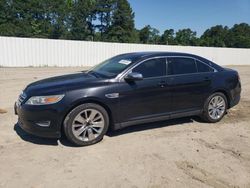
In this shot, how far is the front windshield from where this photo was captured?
16.8 feet

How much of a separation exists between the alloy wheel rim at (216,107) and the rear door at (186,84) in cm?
30

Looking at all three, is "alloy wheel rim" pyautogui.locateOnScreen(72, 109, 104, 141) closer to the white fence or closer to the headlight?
the headlight

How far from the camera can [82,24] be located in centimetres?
5253

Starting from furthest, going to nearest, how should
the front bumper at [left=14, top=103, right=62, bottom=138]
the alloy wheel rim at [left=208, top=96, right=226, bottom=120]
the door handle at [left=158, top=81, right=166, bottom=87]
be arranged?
the alloy wheel rim at [left=208, top=96, right=226, bottom=120], the door handle at [left=158, top=81, right=166, bottom=87], the front bumper at [left=14, top=103, right=62, bottom=138]

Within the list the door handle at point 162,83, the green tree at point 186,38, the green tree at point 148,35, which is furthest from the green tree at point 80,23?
the door handle at point 162,83

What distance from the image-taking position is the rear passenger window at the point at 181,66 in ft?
18.1

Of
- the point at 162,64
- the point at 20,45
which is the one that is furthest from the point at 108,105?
the point at 20,45

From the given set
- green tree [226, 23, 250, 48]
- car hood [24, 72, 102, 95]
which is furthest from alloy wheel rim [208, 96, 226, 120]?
green tree [226, 23, 250, 48]

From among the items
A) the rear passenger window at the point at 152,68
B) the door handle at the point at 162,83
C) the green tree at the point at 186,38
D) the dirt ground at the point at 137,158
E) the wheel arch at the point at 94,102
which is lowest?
the dirt ground at the point at 137,158

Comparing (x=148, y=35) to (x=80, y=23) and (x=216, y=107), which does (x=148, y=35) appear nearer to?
(x=80, y=23)

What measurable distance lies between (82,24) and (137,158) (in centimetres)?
5126

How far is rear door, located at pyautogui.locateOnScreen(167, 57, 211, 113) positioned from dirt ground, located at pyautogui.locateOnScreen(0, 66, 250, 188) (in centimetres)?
51

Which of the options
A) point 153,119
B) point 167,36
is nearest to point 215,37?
point 167,36

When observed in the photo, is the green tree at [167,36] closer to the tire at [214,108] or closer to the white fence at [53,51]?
the white fence at [53,51]
